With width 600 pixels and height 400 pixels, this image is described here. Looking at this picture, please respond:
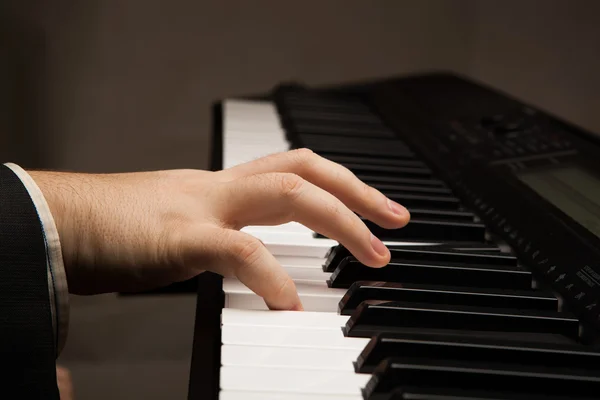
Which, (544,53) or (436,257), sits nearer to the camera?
(436,257)

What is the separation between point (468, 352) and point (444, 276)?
173mm

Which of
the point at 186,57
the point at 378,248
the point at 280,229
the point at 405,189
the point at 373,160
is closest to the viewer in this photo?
the point at 378,248

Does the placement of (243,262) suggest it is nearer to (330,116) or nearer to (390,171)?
(390,171)

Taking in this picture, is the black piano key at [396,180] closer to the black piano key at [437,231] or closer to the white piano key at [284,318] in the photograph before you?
the black piano key at [437,231]

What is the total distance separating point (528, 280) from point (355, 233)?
0.58 feet

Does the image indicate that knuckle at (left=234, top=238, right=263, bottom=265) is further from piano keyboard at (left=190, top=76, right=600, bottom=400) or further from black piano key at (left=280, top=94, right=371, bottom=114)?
black piano key at (left=280, top=94, right=371, bottom=114)

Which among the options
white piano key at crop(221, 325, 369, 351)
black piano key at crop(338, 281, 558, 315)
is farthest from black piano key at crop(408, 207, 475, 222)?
white piano key at crop(221, 325, 369, 351)

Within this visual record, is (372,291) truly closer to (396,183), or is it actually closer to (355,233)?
(355,233)

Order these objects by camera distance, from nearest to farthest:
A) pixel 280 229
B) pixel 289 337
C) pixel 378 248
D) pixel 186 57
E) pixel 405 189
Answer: pixel 289 337 < pixel 378 248 < pixel 280 229 < pixel 405 189 < pixel 186 57

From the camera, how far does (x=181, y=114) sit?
8.79 ft

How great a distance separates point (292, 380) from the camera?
1.88 ft

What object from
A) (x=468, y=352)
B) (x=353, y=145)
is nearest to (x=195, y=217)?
(x=468, y=352)

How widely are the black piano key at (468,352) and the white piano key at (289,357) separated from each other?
0.6 inches

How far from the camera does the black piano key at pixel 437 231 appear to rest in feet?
3.01
